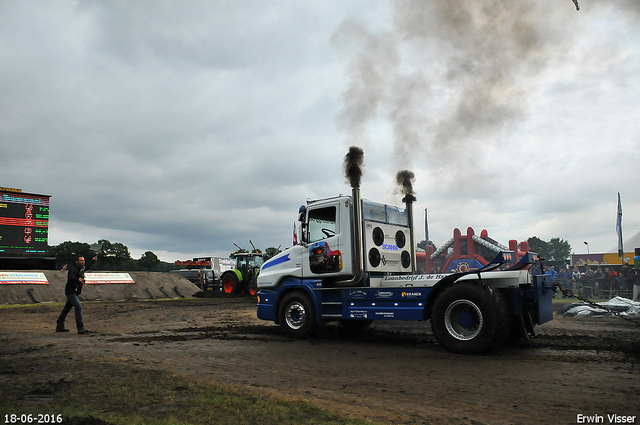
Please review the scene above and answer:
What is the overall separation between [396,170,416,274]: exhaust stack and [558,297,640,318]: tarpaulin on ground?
5092mm

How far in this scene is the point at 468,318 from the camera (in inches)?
309

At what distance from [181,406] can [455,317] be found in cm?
515

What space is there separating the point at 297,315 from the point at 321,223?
2.21 metres

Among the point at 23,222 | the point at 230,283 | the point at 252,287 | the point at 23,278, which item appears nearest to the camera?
the point at 23,278

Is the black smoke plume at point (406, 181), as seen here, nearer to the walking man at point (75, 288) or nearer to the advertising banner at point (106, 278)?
the walking man at point (75, 288)

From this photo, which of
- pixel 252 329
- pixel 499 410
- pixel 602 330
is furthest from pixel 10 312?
pixel 602 330

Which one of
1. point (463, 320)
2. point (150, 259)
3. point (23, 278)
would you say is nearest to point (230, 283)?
point (23, 278)

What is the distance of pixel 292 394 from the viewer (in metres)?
5.20

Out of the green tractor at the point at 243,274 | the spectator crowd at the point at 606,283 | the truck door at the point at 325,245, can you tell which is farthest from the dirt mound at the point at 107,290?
the spectator crowd at the point at 606,283

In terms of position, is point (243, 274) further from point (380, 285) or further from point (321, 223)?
point (380, 285)

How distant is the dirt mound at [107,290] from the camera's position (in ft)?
66.4

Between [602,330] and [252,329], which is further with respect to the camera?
[252,329]

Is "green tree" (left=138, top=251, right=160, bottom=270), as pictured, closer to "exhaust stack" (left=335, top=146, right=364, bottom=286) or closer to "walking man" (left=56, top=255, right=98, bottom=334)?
"walking man" (left=56, top=255, right=98, bottom=334)

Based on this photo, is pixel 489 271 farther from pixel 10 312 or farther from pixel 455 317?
pixel 10 312
